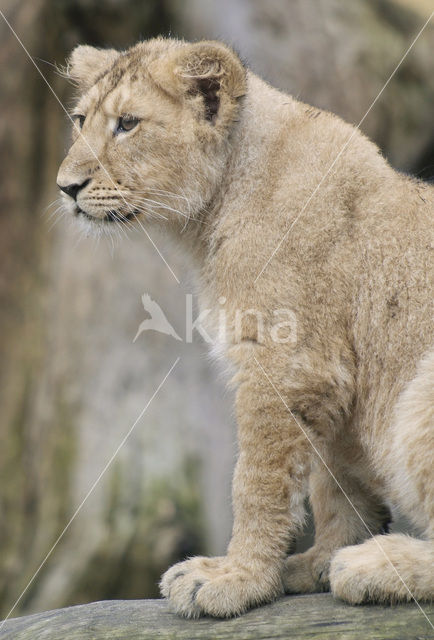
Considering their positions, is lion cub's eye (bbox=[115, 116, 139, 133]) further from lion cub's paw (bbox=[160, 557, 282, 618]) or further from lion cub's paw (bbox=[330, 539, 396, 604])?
lion cub's paw (bbox=[330, 539, 396, 604])

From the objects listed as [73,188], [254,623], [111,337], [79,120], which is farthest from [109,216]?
[111,337]

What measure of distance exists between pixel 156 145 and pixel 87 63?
3.75ft

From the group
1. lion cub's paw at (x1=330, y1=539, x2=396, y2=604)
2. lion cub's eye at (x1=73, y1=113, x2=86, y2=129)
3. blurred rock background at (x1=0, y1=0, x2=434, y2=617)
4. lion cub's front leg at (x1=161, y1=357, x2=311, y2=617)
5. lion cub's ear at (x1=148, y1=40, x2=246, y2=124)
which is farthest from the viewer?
blurred rock background at (x1=0, y1=0, x2=434, y2=617)

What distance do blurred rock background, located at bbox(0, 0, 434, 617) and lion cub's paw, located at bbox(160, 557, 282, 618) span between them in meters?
3.62

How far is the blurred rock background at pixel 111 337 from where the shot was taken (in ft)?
25.5

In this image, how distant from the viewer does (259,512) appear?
4008 millimetres

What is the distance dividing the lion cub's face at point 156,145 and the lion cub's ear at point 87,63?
26.0 inches

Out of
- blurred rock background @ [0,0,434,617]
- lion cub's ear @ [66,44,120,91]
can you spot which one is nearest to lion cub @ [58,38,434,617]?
lion cub's ear @ [66,44,120,91]

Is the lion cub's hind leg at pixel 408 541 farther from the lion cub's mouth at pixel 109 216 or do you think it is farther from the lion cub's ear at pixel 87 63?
the lion cub's ear at pixel 87 63

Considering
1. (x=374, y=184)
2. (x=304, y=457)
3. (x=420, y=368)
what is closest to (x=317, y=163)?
(x=374, y=184)

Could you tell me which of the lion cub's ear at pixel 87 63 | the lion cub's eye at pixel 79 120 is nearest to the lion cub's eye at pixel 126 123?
the lion cub's eye at pixel 79 120

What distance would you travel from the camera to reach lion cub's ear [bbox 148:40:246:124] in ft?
14.4

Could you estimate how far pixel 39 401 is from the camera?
8422mm

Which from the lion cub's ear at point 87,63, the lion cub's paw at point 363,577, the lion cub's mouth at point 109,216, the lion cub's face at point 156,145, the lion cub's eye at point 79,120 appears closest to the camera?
the lion cub's paw at point 363,577
